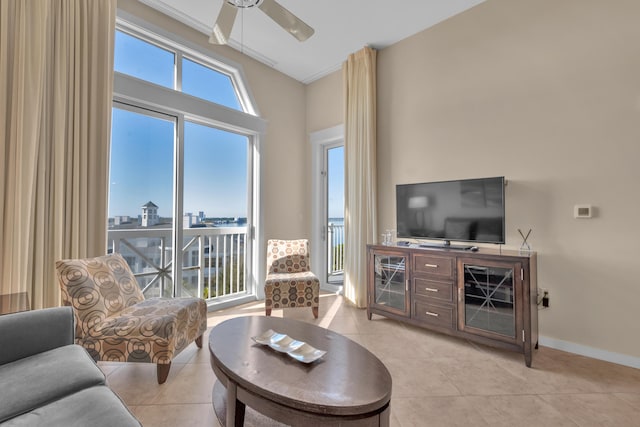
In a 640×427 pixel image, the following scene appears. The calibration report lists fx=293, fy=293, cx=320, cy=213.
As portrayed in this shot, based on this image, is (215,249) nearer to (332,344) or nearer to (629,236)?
(332,344)

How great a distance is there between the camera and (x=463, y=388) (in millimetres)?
1857

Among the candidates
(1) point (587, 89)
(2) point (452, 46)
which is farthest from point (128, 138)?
(1) point (587, 89)

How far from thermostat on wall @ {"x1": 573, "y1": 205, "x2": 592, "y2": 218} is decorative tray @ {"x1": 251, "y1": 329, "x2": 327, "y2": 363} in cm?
225

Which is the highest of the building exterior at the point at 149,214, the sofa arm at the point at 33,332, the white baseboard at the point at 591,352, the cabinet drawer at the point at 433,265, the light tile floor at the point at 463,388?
the building exterior at the point at 149,214

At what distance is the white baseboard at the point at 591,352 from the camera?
2.10 metres

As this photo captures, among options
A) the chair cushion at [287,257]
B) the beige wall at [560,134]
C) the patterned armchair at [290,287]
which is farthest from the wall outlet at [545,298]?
the chair cushion at [287,257]

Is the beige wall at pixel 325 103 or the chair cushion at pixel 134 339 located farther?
the beige wall at pixel 325 103

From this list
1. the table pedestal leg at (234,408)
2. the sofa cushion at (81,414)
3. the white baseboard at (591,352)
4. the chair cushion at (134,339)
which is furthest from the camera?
the white baseboard at (591,352)

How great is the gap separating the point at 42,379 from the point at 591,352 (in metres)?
3.38

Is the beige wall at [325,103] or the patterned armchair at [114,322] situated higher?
the beige wall at [325,103]

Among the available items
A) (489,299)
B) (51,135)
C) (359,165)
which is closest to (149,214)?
(51,135)

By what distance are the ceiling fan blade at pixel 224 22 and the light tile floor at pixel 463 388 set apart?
7.98 ft

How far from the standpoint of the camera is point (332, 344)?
62.4 inches

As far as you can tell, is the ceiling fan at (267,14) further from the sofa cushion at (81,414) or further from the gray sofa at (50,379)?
the sofa cushion at (81,414)
